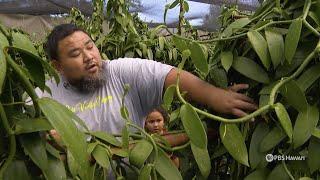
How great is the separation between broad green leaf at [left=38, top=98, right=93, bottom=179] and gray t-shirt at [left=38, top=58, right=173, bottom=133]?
568mm

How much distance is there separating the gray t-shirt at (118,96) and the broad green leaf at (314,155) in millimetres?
466

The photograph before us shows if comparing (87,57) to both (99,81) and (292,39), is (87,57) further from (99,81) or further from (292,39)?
(292,39)

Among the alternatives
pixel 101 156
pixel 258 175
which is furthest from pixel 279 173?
pixel 101 156

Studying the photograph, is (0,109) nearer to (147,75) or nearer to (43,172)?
(43,172)

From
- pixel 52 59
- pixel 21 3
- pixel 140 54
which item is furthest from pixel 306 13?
pixel 21 3

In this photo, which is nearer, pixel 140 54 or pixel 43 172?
pixel 43 172

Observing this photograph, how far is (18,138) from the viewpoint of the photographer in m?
0.51

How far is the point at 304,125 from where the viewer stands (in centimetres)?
60

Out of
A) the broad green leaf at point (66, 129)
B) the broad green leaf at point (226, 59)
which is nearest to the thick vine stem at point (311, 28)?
the broad green leaf at point (226, 59)

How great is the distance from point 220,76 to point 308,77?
0.13 metres

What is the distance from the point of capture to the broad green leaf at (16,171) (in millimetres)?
490

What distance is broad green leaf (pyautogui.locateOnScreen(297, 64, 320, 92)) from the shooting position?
62 cm

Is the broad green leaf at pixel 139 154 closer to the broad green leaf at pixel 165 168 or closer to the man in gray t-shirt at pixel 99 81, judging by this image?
the broad green leaf at pixel 165 168

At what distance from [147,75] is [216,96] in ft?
1.30
